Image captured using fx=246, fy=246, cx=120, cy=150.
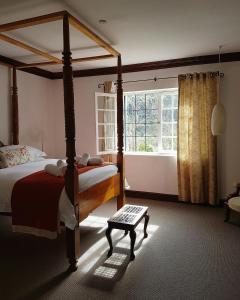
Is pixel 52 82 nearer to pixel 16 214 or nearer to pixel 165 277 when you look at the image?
pixel 16 214

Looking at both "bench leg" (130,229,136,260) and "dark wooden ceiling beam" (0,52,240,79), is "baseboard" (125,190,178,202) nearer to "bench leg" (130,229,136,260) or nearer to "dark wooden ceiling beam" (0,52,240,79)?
"bench leg" (130,229,136,260)

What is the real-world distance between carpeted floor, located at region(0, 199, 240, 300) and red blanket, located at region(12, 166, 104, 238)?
1.30ft

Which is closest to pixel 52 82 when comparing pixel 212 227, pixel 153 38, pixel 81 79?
pixel 81 79

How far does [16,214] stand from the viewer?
2471 mm

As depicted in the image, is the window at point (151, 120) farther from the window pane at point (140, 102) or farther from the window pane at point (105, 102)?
the window pane at point (105, 102)

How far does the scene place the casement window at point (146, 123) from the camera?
458 centimetres

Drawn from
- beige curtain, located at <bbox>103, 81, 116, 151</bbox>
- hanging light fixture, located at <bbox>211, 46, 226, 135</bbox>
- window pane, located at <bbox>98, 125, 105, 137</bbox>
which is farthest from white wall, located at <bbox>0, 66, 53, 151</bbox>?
hanging light fixture, located at <bbox>211, 46, 226, 135</bbox>

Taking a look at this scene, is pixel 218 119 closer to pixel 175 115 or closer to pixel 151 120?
pixel 175 115

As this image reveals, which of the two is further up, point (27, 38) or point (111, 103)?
point (27, 38)

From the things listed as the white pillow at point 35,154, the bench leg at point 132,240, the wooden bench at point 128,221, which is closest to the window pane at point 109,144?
the white pillow at point 35,154

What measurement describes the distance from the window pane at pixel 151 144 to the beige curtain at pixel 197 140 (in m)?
0.60

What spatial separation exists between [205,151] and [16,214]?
302 cm

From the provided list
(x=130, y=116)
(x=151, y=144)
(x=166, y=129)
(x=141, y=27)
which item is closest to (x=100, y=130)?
(x=130, y=116)

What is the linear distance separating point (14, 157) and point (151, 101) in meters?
2.63
